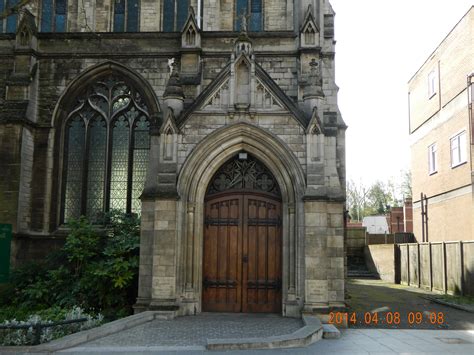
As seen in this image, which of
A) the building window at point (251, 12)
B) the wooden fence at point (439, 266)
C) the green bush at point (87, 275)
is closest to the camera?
the green bush at point (87, 275)

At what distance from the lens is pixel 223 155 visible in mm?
12312

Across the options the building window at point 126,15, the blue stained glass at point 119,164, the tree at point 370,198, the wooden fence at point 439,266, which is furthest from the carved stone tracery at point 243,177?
the tree at point 370,198

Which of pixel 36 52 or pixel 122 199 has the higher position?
pixel 36 52

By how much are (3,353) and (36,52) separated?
11.4m

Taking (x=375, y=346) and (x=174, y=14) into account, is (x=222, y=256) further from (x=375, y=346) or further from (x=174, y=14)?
(x=174, y=14)

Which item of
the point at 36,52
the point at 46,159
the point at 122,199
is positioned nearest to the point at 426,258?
the point at 122,199

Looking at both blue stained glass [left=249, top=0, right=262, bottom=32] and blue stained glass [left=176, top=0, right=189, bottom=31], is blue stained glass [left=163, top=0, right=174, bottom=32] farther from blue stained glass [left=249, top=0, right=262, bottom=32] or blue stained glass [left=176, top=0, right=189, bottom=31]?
blue stained glass [left=249, top=0, right=262, bottom=32]

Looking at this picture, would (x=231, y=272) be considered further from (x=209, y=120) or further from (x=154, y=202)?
(x=209, y=120)

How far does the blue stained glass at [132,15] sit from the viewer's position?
17.7 meters

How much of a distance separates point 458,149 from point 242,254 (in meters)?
15.5

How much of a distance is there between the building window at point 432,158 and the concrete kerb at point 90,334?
2018 centimetres

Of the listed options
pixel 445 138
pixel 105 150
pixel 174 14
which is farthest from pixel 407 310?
pixel 445 138

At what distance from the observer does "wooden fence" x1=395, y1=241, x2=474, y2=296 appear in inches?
671

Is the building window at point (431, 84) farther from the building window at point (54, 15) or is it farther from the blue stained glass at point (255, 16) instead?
the building window at point (54, 15)
